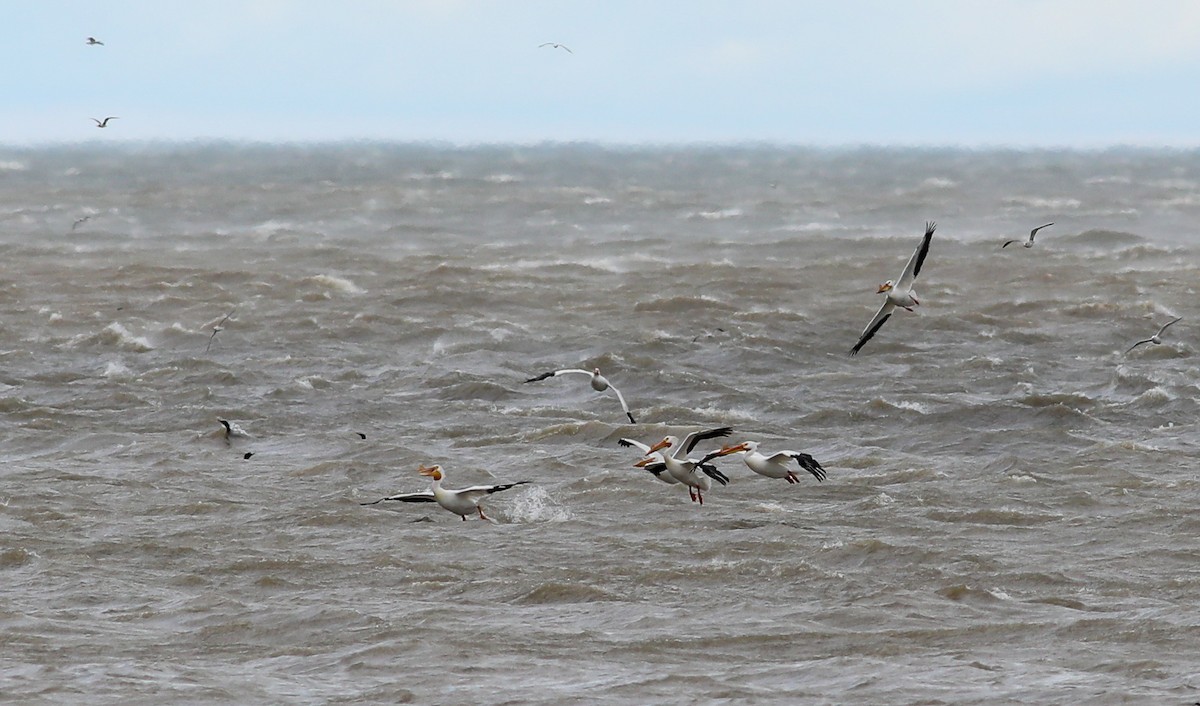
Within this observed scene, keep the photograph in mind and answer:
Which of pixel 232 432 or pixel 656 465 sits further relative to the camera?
pixel 232 432

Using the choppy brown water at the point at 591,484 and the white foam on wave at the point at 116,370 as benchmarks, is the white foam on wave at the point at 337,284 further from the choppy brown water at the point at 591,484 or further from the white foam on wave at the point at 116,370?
the white foam on wave at the point at 116,370

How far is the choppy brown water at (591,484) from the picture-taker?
1270 cm

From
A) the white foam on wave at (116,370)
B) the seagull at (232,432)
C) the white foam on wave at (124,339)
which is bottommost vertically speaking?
the white foam on wave at (116,370)

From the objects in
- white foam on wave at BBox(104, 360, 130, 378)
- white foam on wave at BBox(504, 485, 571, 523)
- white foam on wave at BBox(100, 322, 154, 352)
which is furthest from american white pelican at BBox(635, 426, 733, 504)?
white foam on wave at BBox(100, 322, 154, 352)

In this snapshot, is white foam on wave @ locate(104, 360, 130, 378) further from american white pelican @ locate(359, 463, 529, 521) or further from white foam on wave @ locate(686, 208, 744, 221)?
white foam on wave @ locate(686, 208, 744, 221)

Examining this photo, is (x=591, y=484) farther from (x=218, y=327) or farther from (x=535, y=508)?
(x=218, y=327)

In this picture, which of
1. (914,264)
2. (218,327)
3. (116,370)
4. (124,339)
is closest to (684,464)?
(914,264)

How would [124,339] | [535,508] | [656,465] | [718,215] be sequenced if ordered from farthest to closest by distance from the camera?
[718,215], [124,339], [535,508], [656,465]

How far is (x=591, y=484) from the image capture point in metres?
18.9

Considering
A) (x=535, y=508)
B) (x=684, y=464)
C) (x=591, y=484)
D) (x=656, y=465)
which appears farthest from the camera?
(x=591, y=484)

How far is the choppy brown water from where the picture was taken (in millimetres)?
12703

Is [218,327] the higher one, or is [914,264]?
[914,264]

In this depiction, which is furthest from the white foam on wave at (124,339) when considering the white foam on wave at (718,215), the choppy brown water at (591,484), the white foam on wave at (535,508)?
the white foam on wave at (718,215)

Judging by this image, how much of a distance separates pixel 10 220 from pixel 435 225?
595 inches
